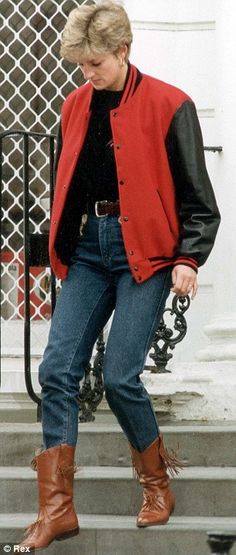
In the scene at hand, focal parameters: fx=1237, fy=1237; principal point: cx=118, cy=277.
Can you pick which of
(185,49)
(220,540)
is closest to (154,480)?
(220,540)

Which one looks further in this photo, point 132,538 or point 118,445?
point 118,445

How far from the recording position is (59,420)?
14.1 feet

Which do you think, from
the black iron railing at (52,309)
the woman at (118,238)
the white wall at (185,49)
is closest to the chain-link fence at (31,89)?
the white wall at (185,49)

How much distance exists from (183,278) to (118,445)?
4.24 ft

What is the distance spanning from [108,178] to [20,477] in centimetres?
139

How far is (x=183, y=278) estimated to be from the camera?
425cm

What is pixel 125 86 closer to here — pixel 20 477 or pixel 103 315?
pixel 103 315

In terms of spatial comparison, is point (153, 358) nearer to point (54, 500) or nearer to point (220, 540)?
point (54, 500)

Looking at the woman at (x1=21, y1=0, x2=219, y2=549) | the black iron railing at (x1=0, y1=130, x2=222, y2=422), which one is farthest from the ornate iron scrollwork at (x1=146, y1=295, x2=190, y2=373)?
the woman at (x1=21, y1=0, x2=219, y2=549)

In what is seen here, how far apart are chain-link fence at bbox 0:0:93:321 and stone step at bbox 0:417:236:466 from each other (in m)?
1.63

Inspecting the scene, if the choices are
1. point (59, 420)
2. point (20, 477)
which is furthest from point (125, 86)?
point (20, 477)

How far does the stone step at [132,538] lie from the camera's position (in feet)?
14.6

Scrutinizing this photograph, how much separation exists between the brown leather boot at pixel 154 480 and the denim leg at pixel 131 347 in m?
0.09

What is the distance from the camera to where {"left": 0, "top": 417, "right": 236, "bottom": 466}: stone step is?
5.26m
